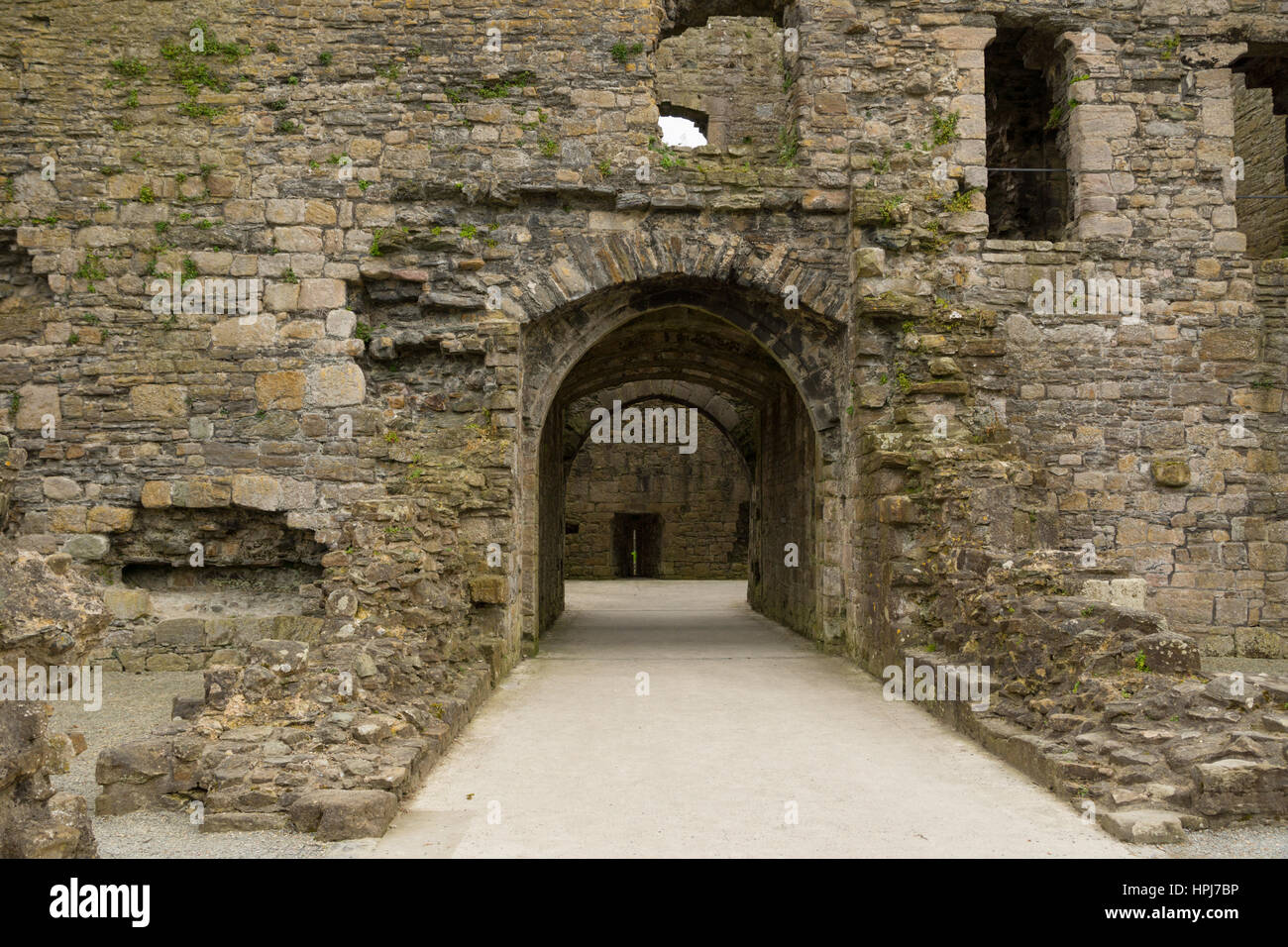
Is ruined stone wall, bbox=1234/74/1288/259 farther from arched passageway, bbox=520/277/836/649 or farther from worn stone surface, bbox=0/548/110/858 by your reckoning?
worn stone surface, bbox=0/548/110/858

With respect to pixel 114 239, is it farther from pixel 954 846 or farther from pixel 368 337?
pixel 954 846

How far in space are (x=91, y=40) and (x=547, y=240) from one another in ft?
14.9

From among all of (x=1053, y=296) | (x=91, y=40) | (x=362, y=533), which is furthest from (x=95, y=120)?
(x=1053, y=296)

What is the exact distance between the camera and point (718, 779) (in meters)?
4.99

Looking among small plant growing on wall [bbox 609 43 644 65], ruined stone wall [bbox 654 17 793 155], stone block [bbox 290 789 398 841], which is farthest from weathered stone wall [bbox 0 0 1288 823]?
ruined stone wall [bbox 654 17 793 155]

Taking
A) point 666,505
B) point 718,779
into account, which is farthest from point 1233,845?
point 666,505

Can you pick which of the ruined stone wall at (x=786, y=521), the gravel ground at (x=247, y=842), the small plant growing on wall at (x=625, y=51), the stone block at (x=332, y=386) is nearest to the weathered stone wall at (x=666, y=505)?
the ruined stone wall at (x=786, y=521)

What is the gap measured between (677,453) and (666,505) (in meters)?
1.26

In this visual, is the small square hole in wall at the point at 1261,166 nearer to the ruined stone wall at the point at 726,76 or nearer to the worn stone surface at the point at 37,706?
the ruined stone wall at the point at 726,76

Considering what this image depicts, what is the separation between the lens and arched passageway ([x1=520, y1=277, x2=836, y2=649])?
929 cm

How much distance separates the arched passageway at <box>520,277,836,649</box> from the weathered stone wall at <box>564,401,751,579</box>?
1.1 inches

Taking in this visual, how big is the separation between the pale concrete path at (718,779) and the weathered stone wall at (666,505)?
14.0 metres

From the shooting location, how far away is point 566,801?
4.56m
